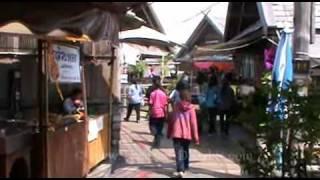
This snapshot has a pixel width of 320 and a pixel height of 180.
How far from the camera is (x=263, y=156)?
9.54 m

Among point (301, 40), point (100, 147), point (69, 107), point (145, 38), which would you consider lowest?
point (100, 147)

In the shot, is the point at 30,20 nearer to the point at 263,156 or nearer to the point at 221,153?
the point at 263,156

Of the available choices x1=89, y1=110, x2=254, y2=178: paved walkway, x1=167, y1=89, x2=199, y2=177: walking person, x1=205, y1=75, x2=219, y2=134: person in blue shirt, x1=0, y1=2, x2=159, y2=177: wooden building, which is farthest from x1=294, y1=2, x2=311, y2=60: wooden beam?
x1=205, y1=75, x2=219, y2=134: person in blue shirt

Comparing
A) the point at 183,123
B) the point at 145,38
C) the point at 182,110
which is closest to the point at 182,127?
the point at 183,123

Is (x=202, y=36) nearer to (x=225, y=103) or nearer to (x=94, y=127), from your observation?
(x=225, y=103)

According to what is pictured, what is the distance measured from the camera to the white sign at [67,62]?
32.7 ft

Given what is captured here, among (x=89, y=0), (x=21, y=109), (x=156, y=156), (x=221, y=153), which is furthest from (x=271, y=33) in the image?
(x=89, y=0)

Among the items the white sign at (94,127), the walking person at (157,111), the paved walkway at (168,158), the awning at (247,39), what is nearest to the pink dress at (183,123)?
the paved walkway at (168,158)

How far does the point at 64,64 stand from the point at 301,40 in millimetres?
3854

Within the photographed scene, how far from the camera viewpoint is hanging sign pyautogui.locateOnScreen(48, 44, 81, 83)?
973 cm

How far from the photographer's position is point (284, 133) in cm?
951

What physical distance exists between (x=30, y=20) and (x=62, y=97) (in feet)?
13.4

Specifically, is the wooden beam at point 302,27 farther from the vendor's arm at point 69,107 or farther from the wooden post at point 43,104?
the wooden post at point 43,104

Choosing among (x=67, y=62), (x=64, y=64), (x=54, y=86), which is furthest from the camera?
(x=54, y=86)
